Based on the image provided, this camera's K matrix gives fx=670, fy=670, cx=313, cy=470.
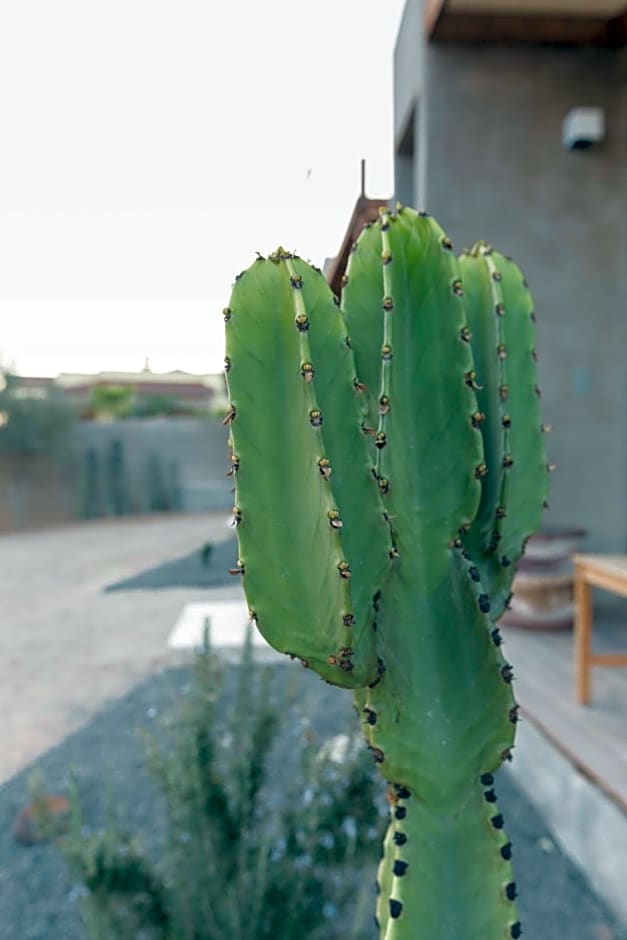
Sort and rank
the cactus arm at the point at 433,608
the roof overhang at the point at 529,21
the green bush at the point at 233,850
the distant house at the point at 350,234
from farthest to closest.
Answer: the roof overhang at the point at 529,21 → the green bush at the point at 233,850 → the distant house at the point at 350,234 → the cactus arm at the point at 433,608

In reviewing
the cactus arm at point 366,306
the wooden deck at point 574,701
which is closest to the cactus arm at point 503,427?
the cactus arm at point 366,306

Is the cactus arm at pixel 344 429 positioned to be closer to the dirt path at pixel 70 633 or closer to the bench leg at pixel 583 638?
the bench leg at pixel 583 638

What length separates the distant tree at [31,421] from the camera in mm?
14531

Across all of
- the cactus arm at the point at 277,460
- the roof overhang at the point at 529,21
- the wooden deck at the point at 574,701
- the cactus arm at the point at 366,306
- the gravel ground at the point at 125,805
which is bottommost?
the gravel ground at the point at 125,805

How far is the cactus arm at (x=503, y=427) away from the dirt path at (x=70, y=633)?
9.82 feet

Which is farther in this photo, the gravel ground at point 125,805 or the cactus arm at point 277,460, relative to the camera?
the gravel ground at point 125,805

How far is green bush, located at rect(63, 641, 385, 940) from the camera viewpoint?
4.95 feet

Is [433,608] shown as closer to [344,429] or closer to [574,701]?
[344,429]

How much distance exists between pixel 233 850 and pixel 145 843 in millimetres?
1036

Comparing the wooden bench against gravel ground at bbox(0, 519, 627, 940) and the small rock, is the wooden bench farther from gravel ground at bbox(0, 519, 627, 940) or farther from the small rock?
the small rock

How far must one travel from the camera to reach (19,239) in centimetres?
615

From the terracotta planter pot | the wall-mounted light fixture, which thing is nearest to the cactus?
the terracotta planter pot

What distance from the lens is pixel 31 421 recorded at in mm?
14711

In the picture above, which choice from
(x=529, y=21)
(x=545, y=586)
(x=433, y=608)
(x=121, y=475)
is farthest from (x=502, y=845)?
(x=121, y=475)
